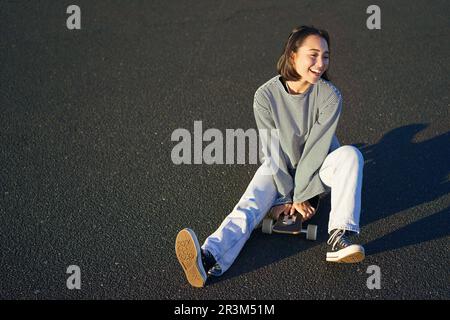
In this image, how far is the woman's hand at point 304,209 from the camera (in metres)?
4.11

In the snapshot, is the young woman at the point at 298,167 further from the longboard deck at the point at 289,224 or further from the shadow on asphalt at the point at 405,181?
the shadow on asphalt at the point at 405,181

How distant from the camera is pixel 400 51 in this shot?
228 inches

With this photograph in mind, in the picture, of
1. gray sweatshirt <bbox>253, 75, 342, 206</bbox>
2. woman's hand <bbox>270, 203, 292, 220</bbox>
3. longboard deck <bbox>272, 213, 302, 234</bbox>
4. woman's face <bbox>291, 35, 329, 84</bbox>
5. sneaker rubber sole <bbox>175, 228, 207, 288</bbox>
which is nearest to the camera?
sneaker rubber sole <bbox>175, 228, 207, 288</bbox>

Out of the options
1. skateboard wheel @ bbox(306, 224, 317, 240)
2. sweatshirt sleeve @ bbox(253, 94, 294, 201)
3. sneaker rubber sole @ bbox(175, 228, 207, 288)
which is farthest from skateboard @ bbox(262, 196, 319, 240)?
sneaker rubber sole @ bbox(175, 228, 207, 288)

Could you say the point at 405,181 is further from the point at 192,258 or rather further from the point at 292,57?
the point at 192,258

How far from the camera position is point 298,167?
161 inches

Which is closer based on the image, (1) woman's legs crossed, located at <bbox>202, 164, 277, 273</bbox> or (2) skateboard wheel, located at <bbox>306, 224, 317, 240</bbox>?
(1) woman's legs crossed, located at <bbox>202, 164, 277, 273</bbox>

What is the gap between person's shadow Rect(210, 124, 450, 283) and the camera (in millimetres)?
3982

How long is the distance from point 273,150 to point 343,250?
0.83 meters

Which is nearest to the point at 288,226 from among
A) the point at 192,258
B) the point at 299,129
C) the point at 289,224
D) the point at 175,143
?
the point at 289,224

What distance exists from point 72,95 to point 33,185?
1.17 metres

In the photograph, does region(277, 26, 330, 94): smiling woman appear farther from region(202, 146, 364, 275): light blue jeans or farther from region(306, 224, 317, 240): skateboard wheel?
region(306, 224, 317, 240): skateboard wheel
